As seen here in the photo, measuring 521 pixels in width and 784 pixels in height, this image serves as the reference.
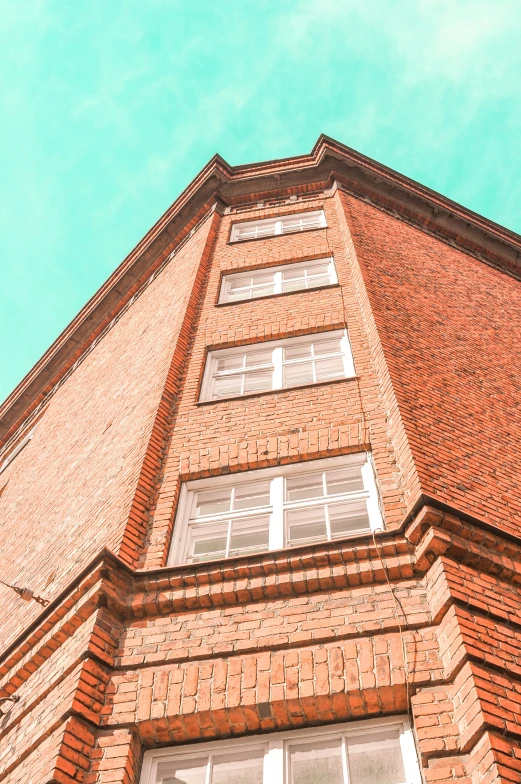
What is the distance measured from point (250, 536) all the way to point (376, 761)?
2.80 meters

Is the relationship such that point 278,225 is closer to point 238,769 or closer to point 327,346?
point 327,346

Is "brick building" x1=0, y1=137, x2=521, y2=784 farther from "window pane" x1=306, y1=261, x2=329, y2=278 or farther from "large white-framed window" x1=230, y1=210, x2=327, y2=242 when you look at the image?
"large white-framed window" x1=230, y1=210, x2=327, y2=242

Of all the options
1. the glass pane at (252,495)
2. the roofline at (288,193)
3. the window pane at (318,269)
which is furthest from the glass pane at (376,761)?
the roofline at (288,193)

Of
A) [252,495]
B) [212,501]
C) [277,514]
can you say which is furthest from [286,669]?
[212,501]

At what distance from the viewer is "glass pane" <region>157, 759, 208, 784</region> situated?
5078 mm

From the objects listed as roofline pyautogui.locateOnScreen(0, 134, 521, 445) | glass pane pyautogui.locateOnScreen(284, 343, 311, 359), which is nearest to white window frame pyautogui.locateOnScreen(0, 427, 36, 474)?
roofline pyautogui.locateOnScreen(0, 134, 521, 445)

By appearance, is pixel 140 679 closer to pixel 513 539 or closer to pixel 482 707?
pixel 482 707

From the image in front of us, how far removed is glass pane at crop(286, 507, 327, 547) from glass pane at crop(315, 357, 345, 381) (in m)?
2.91

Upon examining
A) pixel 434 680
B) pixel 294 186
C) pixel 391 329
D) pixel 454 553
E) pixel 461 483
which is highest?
pixel 294 186

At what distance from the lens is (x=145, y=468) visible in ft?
26.9

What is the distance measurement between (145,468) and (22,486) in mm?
6000

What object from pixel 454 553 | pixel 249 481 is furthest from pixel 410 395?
pixel 454 553

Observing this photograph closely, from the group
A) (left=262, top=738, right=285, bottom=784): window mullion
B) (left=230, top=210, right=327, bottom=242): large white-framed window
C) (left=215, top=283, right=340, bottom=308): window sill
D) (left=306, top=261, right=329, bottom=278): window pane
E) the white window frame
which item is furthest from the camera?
the white window frame

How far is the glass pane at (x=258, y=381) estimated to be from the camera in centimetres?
1035
